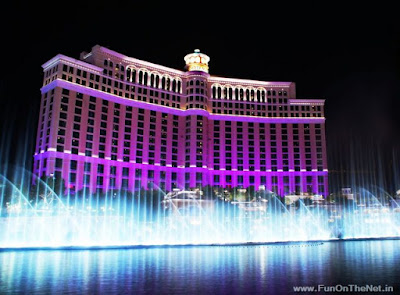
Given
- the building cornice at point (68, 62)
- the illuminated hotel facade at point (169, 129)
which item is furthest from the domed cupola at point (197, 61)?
the building cornice at point (68, 62)

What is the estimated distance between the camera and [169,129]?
113 metres

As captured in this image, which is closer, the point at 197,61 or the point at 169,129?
the point at 169,129

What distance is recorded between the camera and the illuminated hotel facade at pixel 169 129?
9388cm

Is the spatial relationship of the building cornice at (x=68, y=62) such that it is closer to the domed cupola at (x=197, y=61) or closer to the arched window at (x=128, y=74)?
the arched window at (x=128, y=74)

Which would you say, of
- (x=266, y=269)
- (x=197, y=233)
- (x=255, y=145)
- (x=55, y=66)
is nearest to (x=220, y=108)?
(x=255, y=145)

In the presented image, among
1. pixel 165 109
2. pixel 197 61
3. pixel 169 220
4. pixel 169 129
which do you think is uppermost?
pixel 197 61

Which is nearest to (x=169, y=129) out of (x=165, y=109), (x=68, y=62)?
(x=165, y=109)

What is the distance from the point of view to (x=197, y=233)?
185 feet

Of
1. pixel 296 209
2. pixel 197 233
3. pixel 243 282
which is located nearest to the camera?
pixel 243 282

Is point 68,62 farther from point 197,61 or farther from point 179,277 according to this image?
point 179,277

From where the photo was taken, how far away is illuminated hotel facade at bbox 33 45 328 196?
9388cm

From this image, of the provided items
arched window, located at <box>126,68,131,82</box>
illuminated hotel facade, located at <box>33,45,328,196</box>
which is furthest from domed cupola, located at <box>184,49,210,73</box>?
arched window, located at <box>126,68,131,82</box>

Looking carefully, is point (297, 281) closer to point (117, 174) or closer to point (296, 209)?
point (296, 209)

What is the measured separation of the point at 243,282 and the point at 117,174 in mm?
88032
